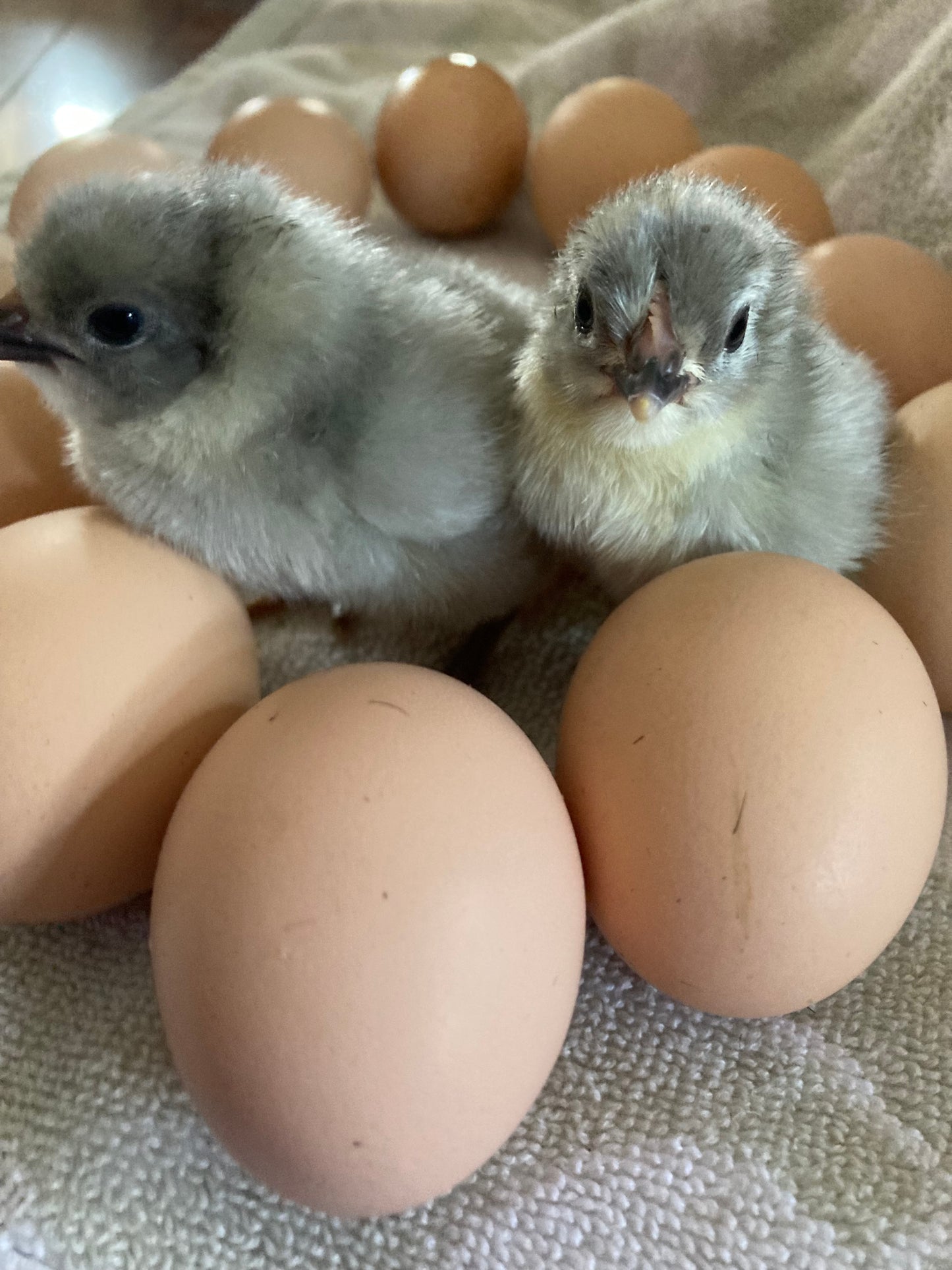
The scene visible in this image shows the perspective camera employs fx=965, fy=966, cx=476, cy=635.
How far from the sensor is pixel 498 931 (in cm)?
60

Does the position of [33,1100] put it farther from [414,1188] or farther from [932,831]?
[932,831]

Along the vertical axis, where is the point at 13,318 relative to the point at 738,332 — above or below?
above

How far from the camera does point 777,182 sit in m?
1.18

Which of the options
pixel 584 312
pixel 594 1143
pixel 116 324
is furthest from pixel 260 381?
pixel 594 1143

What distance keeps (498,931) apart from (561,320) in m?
0.47

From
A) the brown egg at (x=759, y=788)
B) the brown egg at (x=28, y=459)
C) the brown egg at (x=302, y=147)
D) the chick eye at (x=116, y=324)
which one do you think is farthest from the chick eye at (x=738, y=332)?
the brown egg at (x=302, y=147)

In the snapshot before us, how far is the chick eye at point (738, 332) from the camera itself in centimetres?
70

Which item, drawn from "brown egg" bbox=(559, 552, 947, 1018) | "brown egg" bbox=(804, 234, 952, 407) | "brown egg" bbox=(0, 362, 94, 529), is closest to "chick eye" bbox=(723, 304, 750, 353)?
"brown egg" bbox=(559, 552, 947, 1018)

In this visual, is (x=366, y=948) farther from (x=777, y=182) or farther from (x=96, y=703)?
(x=777, y=182)

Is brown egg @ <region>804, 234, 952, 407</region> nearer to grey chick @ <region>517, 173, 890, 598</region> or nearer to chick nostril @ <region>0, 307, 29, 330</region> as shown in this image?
grey chick @ <region>517, 173, 890, 598</region>

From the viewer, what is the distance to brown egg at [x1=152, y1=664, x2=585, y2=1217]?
0.57m

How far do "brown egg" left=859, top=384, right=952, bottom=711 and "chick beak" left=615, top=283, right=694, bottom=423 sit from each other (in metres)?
0.29

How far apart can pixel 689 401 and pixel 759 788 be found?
11.0 inches

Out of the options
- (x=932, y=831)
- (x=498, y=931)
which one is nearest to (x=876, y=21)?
(x=932, y=831)
